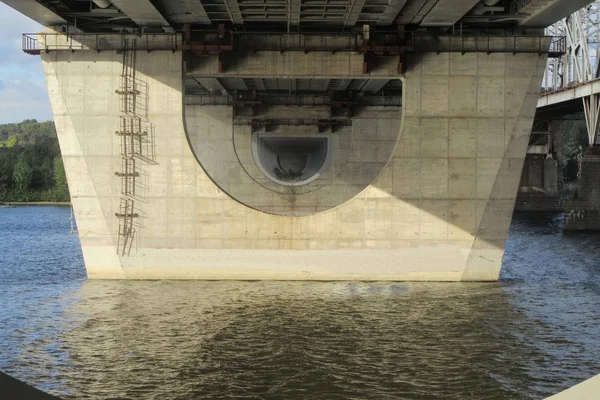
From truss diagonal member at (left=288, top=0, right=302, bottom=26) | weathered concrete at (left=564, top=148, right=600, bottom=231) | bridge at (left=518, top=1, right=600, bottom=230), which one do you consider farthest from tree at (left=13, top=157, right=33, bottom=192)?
truss diagonal member at (left=288, top=0, right=302, bottom=26)

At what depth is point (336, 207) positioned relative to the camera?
110ft

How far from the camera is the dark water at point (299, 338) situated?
18609 mm

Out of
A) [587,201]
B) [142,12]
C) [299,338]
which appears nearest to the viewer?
[299,338]

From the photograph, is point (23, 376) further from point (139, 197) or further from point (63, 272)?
point (63, 272)

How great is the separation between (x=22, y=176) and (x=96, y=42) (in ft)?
384

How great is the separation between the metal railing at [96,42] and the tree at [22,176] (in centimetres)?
11580

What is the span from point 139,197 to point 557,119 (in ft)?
247

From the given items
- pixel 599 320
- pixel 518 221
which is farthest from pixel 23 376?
pixel 518 221

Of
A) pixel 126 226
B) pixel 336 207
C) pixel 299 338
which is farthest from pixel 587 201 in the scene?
pixel 299 338

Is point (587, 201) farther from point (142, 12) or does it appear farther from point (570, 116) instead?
point (142, 12)

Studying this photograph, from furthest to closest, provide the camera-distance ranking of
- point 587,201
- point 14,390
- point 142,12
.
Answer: point 587,201 < point 142,12 < point 14,390

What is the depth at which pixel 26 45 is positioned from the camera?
3347 cm

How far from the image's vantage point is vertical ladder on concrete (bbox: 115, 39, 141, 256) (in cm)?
3338

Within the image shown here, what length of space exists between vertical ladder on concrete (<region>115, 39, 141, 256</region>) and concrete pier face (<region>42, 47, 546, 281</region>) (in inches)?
9.5
